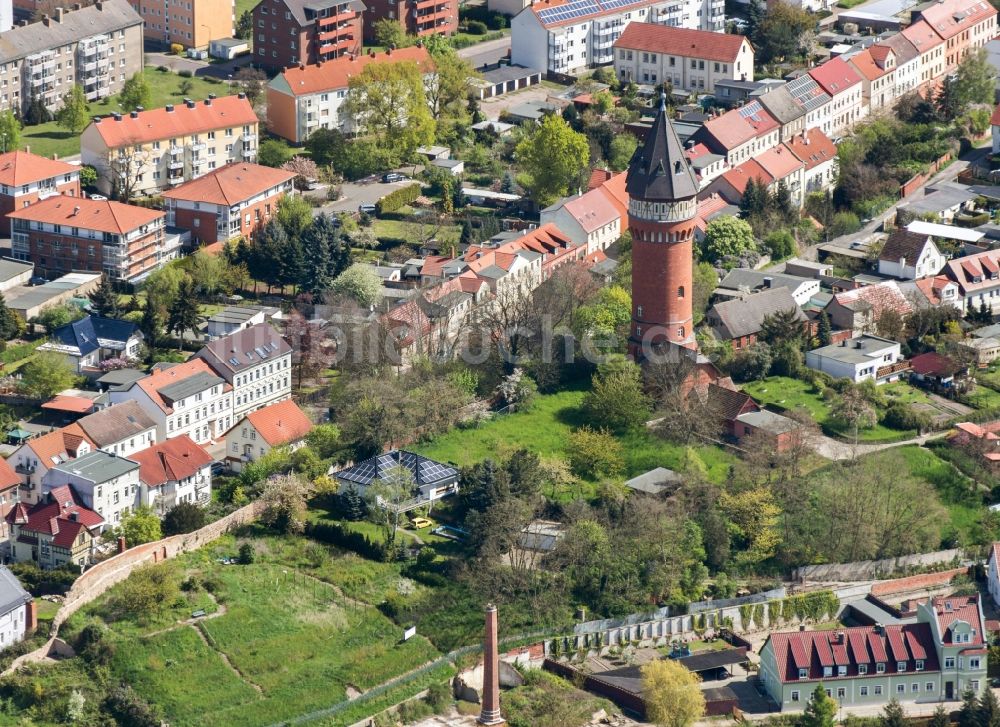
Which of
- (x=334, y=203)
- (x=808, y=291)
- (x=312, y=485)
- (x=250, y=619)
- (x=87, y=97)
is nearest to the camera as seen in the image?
(x=250, y=619)

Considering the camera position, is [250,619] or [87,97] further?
[87,97]

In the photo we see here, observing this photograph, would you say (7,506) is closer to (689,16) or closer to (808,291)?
(808,291)

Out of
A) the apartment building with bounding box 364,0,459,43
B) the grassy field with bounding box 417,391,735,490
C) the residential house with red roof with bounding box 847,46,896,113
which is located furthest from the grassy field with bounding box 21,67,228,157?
the residential house with red roof with bounding box 847,46,896,113

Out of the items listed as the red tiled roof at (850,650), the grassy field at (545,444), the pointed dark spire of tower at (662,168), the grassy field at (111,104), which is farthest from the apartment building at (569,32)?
the red tiled roof at (850,650)

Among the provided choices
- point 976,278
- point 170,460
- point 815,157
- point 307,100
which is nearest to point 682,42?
point 815,157

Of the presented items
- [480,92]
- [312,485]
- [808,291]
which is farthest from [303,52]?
[312,485]

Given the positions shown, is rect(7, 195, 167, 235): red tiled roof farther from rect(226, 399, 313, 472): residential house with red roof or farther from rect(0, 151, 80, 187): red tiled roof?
rect(226, 399, 313, 472): residential house with red roof

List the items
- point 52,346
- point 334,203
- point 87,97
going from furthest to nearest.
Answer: point 87,97
point 334,203
point 52,346
